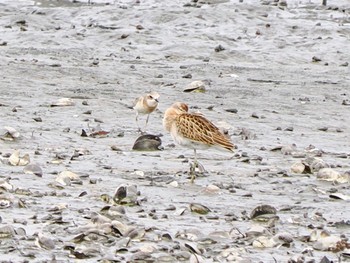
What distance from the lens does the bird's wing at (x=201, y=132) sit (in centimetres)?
1052

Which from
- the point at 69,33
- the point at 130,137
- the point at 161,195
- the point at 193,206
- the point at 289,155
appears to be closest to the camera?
the point at 193,206

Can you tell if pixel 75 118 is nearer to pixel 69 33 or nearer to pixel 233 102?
pixel 233 102

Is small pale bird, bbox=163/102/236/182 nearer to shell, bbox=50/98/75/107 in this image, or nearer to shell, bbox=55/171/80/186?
shell, bbox=55/171/80/186

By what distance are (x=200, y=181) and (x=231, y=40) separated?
40.0 ft

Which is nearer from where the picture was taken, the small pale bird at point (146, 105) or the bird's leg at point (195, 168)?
the bird's leg at point (195, 168)

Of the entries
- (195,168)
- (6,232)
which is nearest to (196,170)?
(195,168)

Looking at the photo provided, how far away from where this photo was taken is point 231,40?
22.0 meters

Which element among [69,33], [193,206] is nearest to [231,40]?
[69,33]

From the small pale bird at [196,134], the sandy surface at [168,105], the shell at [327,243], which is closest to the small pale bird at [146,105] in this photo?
the sandy surface at [168,105]

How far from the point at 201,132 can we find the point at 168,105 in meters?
4.65

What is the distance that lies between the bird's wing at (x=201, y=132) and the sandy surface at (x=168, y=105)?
338mm

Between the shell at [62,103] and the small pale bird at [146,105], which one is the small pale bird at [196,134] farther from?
the shell at [62,103]

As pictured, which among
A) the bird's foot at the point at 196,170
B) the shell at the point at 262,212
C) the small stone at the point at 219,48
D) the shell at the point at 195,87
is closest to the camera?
the shell at the point at 262,212

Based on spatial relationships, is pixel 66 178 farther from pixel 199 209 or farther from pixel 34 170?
pixel 199 209
